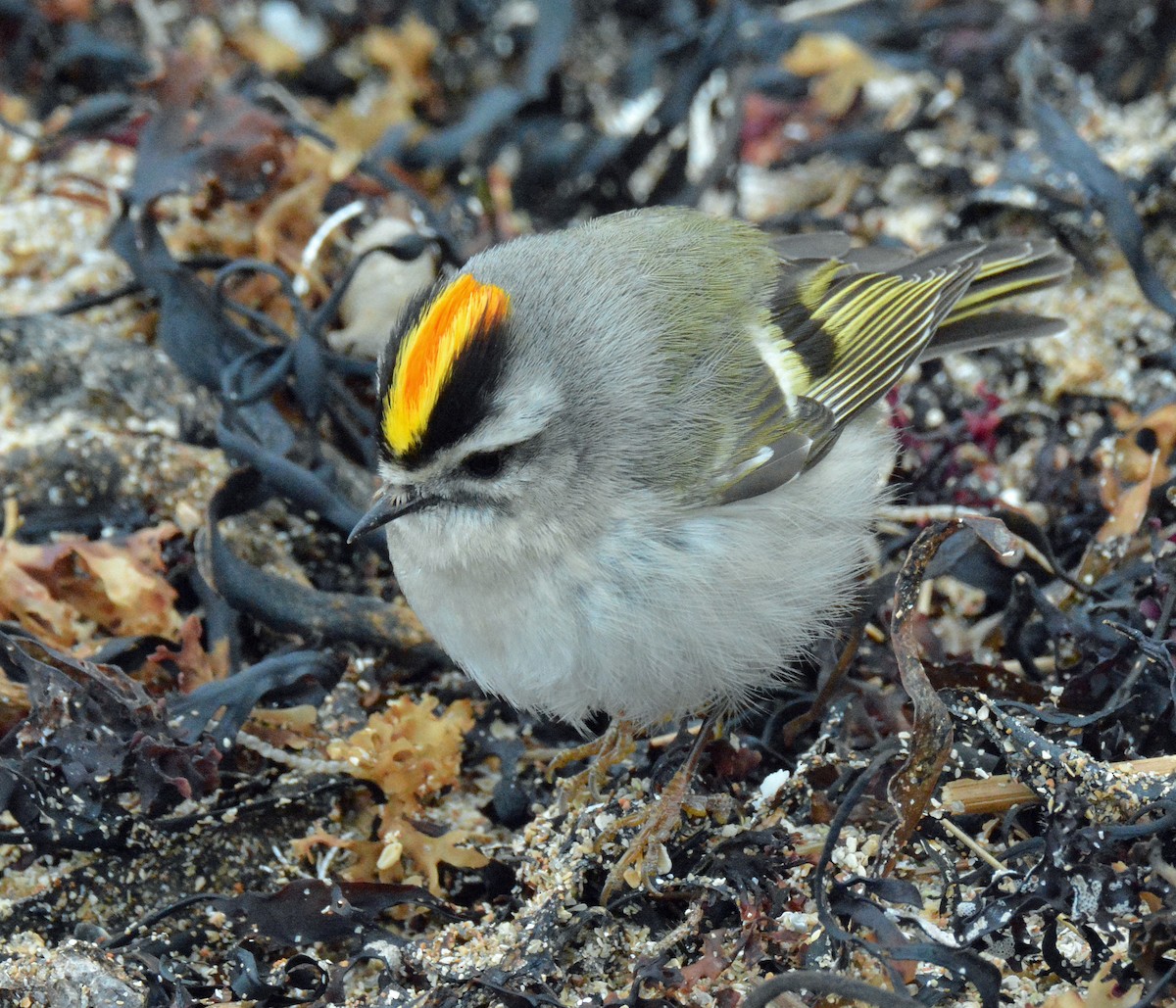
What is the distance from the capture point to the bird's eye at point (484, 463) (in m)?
2.19

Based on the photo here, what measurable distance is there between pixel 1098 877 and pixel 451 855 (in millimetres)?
1034

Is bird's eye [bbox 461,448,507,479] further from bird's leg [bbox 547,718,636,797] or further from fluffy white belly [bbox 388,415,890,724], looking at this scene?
bird's leg [bbox 547,718,636,797]

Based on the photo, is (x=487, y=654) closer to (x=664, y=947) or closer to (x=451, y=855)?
(x=451, y=855)

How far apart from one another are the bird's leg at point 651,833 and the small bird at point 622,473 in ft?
0.44

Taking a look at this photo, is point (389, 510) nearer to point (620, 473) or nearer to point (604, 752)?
point (620, 473)

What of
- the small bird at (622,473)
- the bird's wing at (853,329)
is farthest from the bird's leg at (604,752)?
the bird's wing at (853,329)

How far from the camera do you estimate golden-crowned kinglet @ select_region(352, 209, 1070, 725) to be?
85.3 inches

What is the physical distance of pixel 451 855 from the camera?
2219 mm

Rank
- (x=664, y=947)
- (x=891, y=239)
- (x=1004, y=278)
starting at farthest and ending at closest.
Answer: (x=891, y=239), (x=1004, y=278), (x=664, y=947)

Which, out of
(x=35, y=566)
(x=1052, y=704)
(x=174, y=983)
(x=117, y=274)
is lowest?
(x=1052, y=704)

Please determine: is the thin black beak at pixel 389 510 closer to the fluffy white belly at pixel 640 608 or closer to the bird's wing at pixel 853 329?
the fluffy white belly at pixel 640 608

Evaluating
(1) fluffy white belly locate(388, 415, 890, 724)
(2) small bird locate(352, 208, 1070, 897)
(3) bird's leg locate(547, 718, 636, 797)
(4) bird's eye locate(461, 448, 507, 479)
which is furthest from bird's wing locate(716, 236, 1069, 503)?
(3) bird's leg locate(547, 718, 636, 797)

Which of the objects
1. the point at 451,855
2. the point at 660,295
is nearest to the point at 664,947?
the point at 451,855

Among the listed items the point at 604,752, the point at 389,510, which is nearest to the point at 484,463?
the point at 389,510
